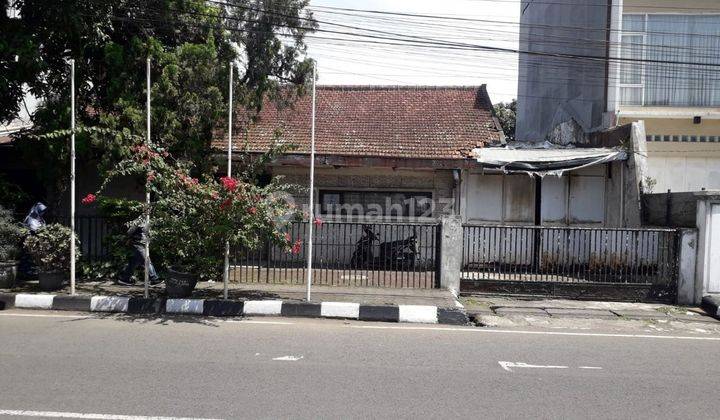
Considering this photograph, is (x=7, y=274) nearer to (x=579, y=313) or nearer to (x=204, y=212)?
(x=204, y=212)

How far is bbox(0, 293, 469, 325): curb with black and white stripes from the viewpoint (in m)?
9.07

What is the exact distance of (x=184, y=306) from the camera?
9.12 m

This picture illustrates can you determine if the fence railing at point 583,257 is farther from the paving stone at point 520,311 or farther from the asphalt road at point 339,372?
the asphalt road at point 339,372

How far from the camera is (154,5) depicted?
12.1 metres

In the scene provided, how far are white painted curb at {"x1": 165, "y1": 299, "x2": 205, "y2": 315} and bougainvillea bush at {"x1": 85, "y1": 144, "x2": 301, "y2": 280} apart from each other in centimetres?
58

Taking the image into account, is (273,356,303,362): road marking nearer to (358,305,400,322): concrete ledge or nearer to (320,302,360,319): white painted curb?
(320,302,360,319): white painted curb

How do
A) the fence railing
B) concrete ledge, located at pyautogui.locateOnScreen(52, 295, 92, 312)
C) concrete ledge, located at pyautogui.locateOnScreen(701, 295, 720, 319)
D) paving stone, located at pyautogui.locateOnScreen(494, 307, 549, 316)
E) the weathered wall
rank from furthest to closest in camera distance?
the weathered wall → the fence railing → concrete ledge, located at pyautogui.locateOnScreen(701, 295, 720, 319) → paving stone, located at pyautogui.locateOnScreen(494, 307, 549, 316) → concrete ledge, located at pyautogui.locateOnScreen(52, 295, 92, 312)

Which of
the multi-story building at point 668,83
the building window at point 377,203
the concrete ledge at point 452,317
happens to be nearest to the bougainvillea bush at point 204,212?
the concrete ledge at point 452,317

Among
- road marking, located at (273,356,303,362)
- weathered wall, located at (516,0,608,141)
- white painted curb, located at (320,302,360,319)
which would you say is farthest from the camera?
weathered wall, located at (516,0,608,141)

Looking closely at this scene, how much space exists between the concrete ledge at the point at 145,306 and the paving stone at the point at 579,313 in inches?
255

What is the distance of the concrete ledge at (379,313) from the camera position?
909 centimetres

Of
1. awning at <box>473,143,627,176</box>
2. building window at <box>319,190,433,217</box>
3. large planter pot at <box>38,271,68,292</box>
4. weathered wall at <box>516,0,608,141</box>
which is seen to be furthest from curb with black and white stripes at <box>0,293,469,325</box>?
weathered wall at <box>516,0,608,141</box>

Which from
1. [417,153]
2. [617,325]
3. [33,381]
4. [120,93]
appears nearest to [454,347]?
[617,325]

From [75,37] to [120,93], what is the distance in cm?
137
